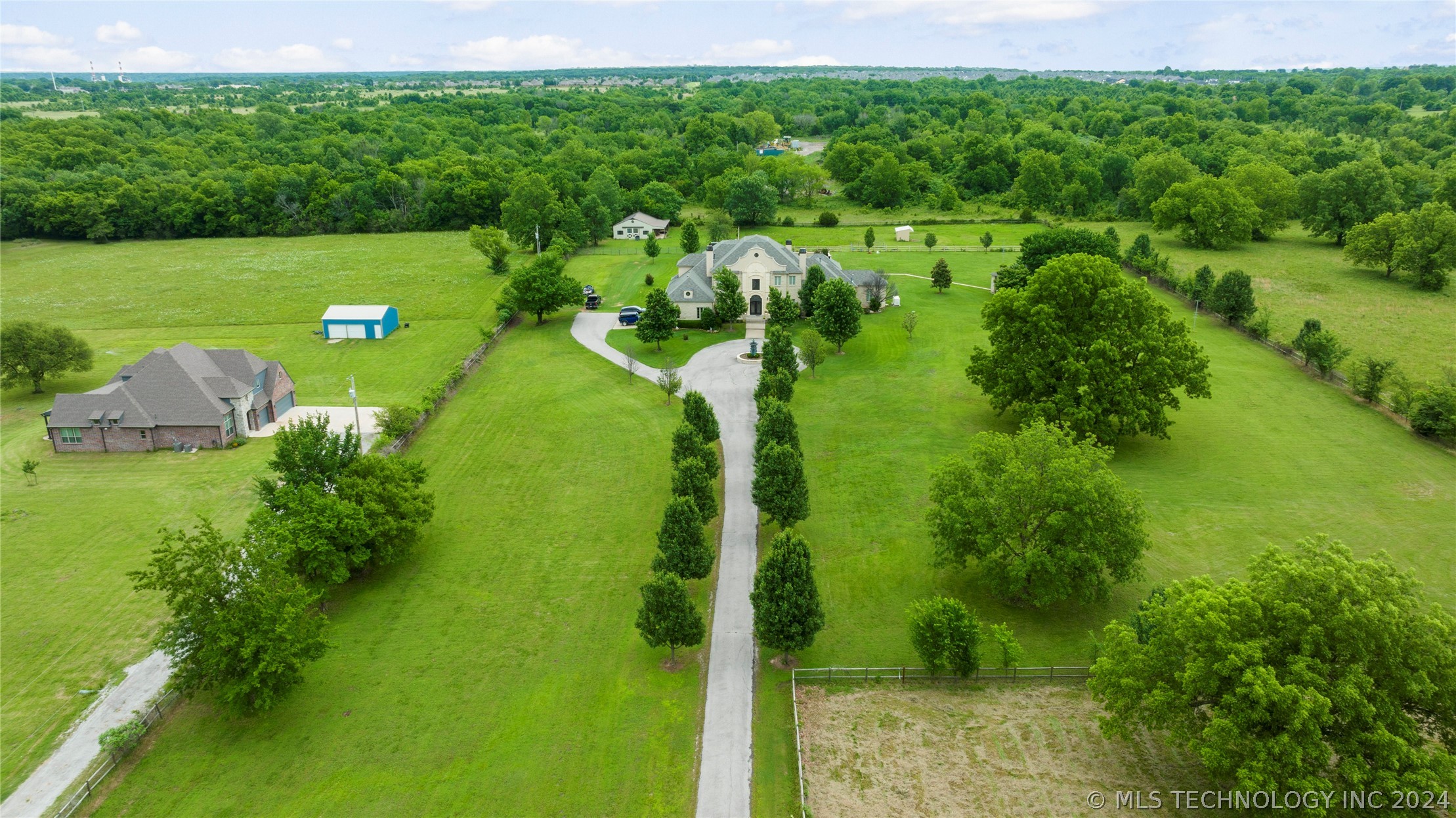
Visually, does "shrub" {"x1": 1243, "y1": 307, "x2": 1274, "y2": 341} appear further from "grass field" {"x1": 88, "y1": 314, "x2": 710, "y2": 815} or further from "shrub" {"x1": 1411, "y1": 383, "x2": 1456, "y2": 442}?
"grass field" {"x1": 88, "y1": 314, "x2": 710, "y2": 815}

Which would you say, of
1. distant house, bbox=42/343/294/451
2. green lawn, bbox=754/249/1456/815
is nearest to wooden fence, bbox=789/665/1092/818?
green lawn, bbox=754/249/1456/815

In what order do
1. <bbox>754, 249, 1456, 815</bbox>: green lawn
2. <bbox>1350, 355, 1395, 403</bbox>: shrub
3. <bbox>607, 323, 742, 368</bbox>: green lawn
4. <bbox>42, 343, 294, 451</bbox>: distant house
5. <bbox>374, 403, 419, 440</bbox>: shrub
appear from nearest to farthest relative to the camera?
1. <bbox>754, 249, 1456, 815</bbox>: green lawn
2. <bbox>374, 403, 419, 440</bbox>: shrub
3. <bbox>42, 343, 294, 451</bbox>: distant house
4. <bbox>1350, 355, 1395, 403</bbox>: shrub
5. <bbox>607, 323, 742, 368</bbox>: green lawn

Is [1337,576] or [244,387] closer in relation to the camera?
[1337,576]

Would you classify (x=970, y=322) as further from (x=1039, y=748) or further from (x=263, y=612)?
(x=263, y=612)

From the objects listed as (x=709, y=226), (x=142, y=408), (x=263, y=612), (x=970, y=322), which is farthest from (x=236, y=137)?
(x=263, y=612)

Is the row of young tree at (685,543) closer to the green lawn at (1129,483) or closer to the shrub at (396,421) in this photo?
the green lawn at (1129,483)

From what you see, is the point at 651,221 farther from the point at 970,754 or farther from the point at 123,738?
the point at 970,754
